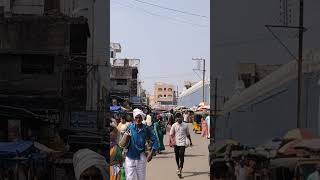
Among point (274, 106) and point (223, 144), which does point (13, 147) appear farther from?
point (274, 106)

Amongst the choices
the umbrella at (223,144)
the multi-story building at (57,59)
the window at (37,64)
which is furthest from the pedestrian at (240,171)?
the window at (37,64)

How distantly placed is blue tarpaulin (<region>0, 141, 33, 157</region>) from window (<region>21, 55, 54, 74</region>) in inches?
25.5

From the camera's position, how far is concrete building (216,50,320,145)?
340cm

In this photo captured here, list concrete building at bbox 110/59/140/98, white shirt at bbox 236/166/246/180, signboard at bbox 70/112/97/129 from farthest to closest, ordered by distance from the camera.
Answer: concrete building at bbox 110/59/140/98 → signboard at bbox 70/112/97/129 → white shirt at bbox 236/166/246/180

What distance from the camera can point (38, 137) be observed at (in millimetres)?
5184

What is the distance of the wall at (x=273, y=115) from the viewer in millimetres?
3391

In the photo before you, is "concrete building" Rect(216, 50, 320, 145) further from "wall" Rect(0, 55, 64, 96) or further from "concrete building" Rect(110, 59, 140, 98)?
"concrete building" Rect(110, 59, 140, 98)

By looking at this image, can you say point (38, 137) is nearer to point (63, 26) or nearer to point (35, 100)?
point (35, 100)

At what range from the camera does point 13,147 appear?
4.96 metres

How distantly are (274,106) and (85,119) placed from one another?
2.19 m

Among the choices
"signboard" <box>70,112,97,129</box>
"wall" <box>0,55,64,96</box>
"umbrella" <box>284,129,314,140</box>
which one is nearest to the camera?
"umbrella" <box>284,129,314,140</box>

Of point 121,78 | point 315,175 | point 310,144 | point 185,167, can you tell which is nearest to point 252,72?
point 310,144

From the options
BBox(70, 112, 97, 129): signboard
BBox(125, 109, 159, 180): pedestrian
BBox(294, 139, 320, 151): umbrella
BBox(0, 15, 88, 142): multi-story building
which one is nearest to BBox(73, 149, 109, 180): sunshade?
BBox(70, 112, 97, 129): signboard

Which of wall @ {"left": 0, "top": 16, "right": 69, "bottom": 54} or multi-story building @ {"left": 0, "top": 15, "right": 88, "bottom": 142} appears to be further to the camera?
wall @ {"left": 0, "top": 16, "right": 69, "bottom": 54}
